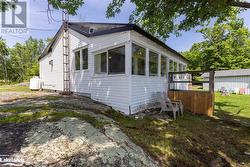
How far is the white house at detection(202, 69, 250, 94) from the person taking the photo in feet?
87.9

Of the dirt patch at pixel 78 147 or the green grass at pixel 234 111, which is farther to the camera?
the green grass at pixel 234 111

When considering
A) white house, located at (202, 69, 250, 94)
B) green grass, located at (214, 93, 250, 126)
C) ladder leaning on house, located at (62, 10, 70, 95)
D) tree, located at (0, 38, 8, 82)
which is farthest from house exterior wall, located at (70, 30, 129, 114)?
tree, located at (0, 38, 8, 82)

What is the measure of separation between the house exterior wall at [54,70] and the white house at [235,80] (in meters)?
24.7

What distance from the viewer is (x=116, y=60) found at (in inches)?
308

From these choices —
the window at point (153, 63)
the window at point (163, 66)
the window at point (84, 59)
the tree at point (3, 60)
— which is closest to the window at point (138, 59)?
the window at point (153, 63)

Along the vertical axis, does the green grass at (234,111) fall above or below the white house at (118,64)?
below

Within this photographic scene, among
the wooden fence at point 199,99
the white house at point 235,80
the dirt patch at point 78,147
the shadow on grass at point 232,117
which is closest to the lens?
the dirt patch at point 78,147

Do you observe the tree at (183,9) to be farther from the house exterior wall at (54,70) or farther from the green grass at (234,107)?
the house exterior wall at (54,70)

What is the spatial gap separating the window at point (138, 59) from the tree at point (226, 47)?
102ft

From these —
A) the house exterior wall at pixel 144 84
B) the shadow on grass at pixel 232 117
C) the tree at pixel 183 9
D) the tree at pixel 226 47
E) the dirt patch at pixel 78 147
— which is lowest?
the shadow on grass at pixel 232 117

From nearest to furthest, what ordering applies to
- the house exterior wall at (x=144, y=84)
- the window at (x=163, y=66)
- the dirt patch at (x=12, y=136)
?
the dirt patch at (x=12, y=136), the house exterior wall at (x=144, y=84), the window at (x=163, y=66)

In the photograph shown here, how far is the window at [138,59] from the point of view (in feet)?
24.8

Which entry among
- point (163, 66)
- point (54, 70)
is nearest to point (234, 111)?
point (163, 66)

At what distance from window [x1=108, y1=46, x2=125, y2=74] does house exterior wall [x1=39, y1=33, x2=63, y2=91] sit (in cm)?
619
